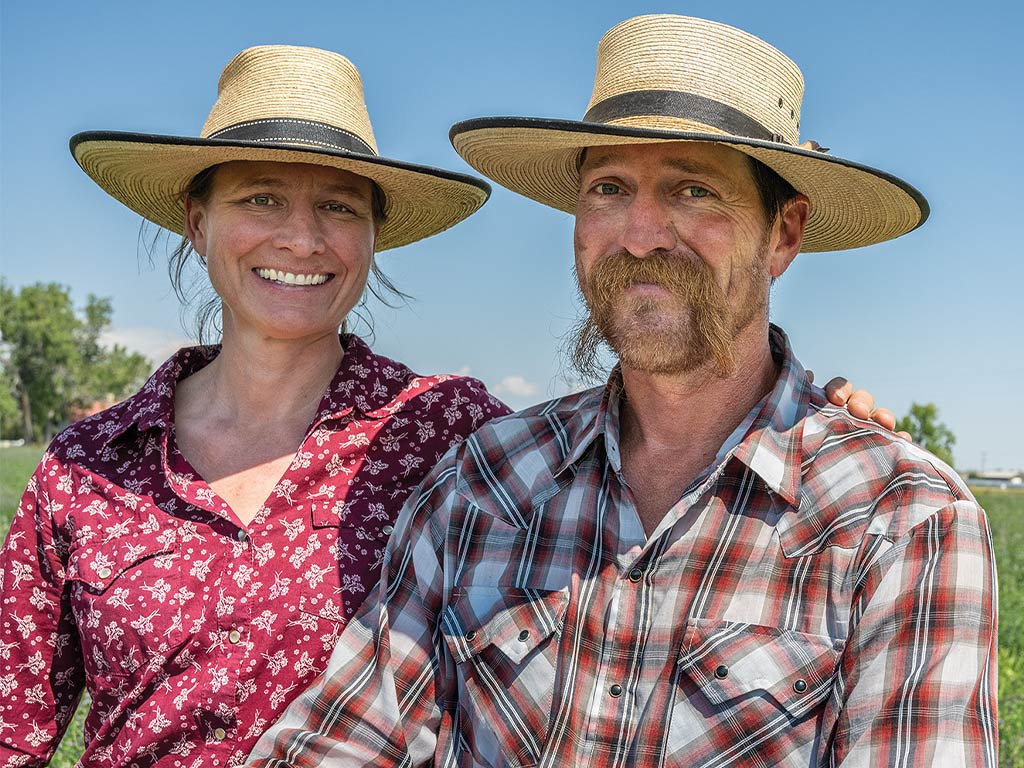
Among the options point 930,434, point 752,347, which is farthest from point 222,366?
point 930,434

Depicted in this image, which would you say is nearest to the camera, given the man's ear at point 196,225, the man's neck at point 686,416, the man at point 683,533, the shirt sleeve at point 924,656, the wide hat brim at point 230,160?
the shirt sleeve at point 924,656

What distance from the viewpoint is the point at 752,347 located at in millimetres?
2596

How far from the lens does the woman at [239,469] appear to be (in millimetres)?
2674

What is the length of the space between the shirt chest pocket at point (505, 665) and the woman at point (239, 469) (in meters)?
0.39

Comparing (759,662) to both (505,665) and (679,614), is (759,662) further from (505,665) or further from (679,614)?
(505,665)

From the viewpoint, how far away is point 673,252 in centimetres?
245

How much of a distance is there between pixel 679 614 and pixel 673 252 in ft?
2.72

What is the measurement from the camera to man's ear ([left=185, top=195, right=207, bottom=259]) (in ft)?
10.5

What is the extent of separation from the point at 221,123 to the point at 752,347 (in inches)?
65.7

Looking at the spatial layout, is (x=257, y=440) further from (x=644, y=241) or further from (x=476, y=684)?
(x=644, y=241)

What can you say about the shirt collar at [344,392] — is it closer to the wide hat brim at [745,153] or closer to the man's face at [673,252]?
the wide hat brim at [745,153]

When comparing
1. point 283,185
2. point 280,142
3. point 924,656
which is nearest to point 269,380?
point 283,185

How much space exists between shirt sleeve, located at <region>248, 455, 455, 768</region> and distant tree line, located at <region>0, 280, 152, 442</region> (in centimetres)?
6658

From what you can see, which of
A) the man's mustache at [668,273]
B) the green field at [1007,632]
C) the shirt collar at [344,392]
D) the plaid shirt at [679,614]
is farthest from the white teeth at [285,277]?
the green field at [1007,632]
